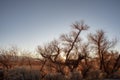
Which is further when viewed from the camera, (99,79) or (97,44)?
(97,44)

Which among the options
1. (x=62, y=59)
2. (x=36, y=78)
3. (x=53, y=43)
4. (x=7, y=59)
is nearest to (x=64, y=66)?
(x=62, y=59)

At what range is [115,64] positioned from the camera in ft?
108

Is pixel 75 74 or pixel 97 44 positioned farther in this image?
pixel 97 44

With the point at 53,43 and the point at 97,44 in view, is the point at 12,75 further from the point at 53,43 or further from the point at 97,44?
Answer: the point at 97,44

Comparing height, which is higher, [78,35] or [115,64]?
[78,35]

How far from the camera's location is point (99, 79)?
22875mm

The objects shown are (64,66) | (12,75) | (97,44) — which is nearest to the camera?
(12,75)

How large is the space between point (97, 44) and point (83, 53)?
376cm

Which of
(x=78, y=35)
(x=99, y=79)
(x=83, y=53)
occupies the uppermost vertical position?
(x=78, y=35)

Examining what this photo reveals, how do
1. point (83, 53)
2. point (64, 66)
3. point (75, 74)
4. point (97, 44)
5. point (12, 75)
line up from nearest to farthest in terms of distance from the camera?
point (12, 75), point (75, 74), point (64, 66), point (83, 53), point (97, 44)

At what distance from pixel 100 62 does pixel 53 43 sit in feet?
29.6

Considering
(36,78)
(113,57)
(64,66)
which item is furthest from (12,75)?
(113,57)

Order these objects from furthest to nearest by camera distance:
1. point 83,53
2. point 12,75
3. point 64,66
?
point 83,53
point 64,66
point 12,75

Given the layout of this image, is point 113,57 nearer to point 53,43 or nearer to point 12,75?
point 53,43
